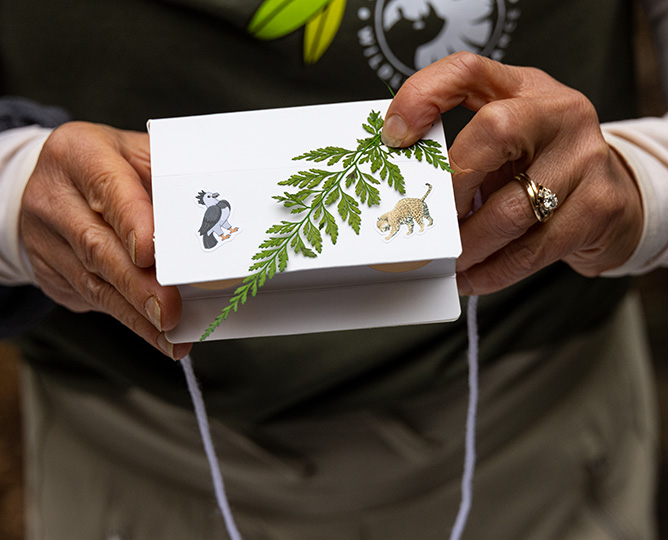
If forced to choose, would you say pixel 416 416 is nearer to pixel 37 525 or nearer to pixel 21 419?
pixel 37 525

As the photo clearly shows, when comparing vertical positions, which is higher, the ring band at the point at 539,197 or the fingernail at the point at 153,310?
the ring band at the point at 539,197

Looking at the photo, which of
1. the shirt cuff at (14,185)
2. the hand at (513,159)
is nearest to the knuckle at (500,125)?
the hand at (513,159)

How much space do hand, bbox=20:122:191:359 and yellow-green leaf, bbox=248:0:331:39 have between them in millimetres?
188

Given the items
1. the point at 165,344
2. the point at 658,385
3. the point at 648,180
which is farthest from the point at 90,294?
the point at 658,385

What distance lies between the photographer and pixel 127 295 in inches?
19.7

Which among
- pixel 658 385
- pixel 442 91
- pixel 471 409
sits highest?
pixel 442 91

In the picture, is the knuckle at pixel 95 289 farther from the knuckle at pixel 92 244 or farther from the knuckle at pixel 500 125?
the knuckle at pixel 500 125

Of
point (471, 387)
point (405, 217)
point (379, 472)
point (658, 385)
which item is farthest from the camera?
point (658, 385)

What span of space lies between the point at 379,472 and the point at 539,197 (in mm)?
438

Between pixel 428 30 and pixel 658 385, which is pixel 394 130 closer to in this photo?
pixel 428 30

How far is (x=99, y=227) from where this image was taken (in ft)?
1.71

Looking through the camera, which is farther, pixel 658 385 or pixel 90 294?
pixel 658 385

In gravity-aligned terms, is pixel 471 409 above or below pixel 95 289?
below

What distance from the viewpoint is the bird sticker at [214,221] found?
421 mm
